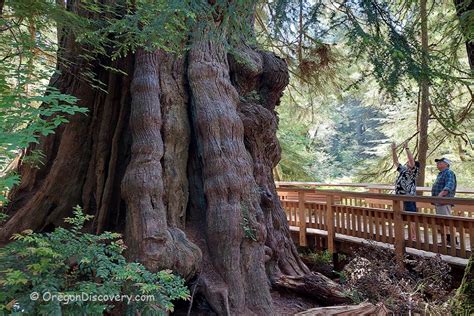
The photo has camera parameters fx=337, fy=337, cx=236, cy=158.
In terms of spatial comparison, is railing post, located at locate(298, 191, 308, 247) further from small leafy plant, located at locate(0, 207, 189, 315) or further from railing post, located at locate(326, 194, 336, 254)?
small leafy plant, located at locate(0, 207, 189, 315)

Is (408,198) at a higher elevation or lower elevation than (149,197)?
lower

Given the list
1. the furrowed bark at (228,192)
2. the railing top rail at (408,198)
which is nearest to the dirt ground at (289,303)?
the furrowed bark at (228,192)

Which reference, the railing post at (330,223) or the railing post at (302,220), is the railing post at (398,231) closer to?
the railing post at (330,223)

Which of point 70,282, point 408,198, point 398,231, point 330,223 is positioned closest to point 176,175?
point 70,282

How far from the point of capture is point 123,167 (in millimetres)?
3799

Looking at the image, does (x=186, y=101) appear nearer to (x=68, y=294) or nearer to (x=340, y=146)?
(x=68, y=294)

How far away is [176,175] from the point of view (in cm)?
359

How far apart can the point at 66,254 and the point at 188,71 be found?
2.62 meters

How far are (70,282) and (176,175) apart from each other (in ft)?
5.50

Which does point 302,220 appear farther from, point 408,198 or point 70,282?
point 70,282

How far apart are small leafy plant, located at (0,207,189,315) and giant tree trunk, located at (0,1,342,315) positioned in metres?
0.54

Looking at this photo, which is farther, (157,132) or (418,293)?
(418,293)

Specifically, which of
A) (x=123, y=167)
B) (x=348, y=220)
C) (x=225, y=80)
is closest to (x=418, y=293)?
(x=348, y=220)

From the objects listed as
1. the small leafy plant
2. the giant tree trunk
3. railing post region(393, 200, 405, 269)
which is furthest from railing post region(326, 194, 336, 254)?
the small leafy plant
